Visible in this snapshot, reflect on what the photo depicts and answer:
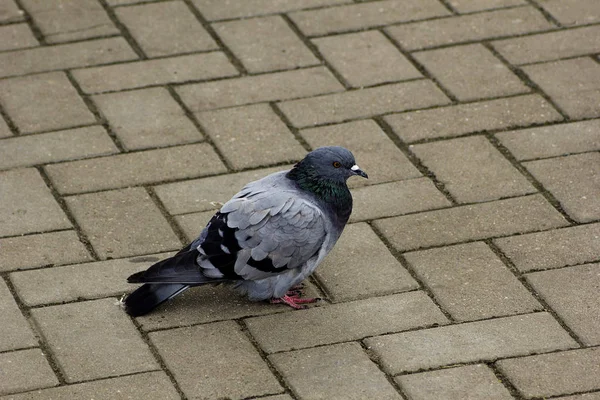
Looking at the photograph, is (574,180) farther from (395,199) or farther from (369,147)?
(369,147)

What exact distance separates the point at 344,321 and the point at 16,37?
2.84 meters

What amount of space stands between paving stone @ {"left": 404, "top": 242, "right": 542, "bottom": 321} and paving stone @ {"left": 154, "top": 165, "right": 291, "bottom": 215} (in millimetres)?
841

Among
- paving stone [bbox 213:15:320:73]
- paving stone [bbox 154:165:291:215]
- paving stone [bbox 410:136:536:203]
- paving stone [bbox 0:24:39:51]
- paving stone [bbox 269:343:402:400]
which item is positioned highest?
paving stone [bbox 410:136:536:203]

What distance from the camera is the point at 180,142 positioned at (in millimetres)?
5156

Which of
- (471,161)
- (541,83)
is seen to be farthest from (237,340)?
(541,83)

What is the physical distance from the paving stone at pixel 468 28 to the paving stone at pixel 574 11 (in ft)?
0.31

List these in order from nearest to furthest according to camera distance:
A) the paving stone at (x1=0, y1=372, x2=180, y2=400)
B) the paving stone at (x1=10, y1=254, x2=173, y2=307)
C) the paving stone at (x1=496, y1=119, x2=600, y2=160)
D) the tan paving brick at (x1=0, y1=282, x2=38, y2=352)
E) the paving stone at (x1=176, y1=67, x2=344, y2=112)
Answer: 1. the paving stone at (x1=0, y1=372, x2=180, y2=400)
2. the tan paving brick at (x1=0, y1=282, x2=38, y2=352)
3. the paving stone at (x1=10, y1=254, x2=173, y2=307)
4. the paving stone at (x1=496, y1=119, x2=600, y2=160)
5. the paving stone at (x1=176, y1=67, x2=344, y2=112)

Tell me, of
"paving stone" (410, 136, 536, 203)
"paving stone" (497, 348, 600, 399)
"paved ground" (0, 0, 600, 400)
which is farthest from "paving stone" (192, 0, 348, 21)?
"paving stone" (497, 348, 600, 399)

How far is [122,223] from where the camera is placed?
15.1ft

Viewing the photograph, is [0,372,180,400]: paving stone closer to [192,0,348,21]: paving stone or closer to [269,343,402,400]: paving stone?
[269,343,402,400]: paving stone

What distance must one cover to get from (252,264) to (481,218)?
111cm

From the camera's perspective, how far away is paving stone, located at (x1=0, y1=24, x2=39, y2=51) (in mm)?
5914

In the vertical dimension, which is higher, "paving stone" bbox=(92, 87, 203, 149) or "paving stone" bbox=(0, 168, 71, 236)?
"paving stone" bbox=(92, 87, 203, 149)

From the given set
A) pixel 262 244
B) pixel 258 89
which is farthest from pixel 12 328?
pixel 258 89
